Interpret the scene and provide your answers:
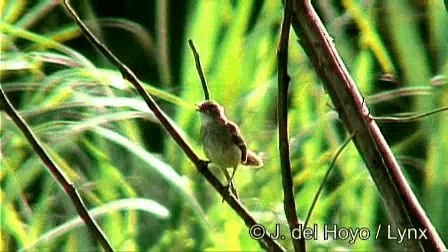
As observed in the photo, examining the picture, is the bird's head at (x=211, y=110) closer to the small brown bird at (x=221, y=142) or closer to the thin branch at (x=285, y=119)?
the small brown bird at (x=221, y=142)

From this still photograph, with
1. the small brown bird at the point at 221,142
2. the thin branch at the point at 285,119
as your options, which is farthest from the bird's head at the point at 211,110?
the thin branch at the point at 285,119

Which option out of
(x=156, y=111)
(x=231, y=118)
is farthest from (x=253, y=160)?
(x=156, y=111)

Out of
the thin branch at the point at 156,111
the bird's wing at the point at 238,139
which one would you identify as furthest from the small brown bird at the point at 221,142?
the thin branch at the point at 156,111

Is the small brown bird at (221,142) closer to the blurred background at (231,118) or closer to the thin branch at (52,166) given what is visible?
the blurred background at (231,118)

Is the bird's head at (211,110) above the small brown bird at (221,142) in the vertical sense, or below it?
above

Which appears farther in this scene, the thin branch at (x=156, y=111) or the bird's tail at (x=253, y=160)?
the bird's tail at (x=253, y=160)

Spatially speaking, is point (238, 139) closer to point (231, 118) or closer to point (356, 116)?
point (231, 118)
